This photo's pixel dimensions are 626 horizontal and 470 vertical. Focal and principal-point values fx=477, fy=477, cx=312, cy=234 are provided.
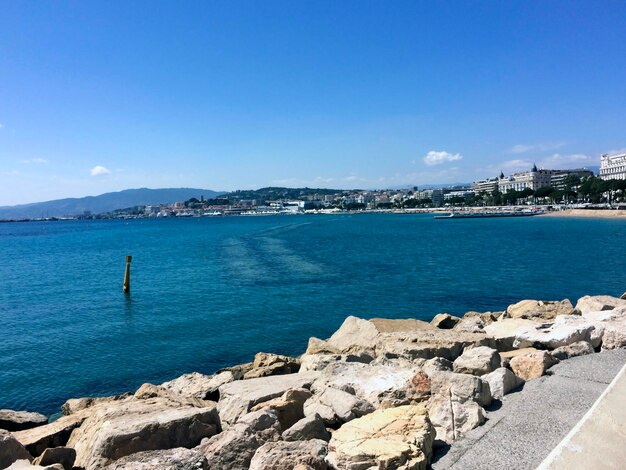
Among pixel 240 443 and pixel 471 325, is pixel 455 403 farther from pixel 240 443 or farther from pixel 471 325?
pixel 471 325

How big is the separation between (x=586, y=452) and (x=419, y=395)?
3506 mm

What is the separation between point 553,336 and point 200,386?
26.1 feet

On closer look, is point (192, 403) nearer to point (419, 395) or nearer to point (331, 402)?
point (331, 402)

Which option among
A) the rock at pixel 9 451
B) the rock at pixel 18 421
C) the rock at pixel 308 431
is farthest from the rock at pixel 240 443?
the rock at pixel 18 421

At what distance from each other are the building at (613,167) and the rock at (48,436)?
182 metres

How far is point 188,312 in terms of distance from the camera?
22.1 metres

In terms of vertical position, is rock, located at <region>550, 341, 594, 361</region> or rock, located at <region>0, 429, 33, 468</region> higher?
rock, located at <region>0, 429, 33, 468</region>

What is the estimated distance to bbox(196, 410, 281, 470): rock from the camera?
5.51m

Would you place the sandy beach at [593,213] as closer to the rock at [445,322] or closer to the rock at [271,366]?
the rock at [445,322]

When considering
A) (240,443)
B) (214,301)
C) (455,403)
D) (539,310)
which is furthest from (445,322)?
(214,301)

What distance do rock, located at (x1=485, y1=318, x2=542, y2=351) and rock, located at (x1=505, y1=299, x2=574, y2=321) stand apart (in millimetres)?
1992

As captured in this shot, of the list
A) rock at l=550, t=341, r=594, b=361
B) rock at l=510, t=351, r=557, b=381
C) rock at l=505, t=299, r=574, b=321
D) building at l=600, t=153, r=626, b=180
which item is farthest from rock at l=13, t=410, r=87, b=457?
building at l=600, t=153, r=626, b=180

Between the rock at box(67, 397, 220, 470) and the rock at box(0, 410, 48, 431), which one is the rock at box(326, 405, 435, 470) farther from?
the rock at box(0, 410, 48, 431)

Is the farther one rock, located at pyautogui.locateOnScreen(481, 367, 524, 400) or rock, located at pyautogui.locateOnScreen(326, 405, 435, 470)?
rock, located at pyautogui.locateOnScreen(481, 367, 524, 400)
